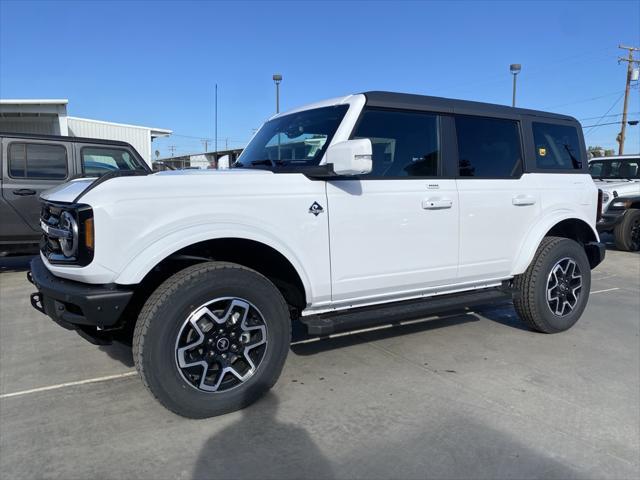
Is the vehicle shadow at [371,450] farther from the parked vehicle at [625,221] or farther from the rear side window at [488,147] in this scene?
the parked vehicle at [625,221]

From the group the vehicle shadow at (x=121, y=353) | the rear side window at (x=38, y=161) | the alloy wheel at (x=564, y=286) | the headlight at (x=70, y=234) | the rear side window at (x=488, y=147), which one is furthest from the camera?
the rear side window at (x=38, y=161)

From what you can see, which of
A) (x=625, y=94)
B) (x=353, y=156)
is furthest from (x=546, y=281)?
(x=625, y=94)

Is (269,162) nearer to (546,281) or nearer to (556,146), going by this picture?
(546,281)

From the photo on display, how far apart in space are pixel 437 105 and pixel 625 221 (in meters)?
8.34

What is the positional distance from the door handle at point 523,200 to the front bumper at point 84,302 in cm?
325

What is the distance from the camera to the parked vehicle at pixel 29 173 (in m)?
6.71

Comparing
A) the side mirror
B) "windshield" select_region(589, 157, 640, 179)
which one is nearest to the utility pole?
"windshield" select_region(589, 157, 640, 179)

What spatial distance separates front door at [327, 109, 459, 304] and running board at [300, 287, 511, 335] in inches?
3.7

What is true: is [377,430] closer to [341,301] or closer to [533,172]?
[341,301]

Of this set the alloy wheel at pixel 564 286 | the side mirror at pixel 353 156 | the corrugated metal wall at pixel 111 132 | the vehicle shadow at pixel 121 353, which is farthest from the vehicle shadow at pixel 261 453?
the corrugated metal wall at pixel 111 132

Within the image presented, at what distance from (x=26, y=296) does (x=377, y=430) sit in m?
5.14

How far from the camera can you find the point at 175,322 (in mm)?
2795

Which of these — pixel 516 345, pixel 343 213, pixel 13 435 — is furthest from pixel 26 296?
pixel 516 345

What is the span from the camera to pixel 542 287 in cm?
454
